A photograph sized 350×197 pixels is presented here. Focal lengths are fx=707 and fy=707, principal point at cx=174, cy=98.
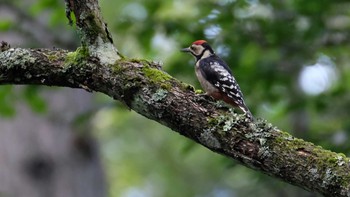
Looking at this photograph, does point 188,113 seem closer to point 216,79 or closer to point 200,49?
point 216,79

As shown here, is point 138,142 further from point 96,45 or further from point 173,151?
point 96,45

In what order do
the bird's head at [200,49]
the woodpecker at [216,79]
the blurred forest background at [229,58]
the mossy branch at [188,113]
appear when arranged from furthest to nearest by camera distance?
the blurred forest background at [229,58] < the bird's head at [200,49] < the woodpecker at [216,79] < the mossy branch at [188,113]

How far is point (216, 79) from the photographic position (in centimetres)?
577

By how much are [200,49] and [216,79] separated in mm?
887

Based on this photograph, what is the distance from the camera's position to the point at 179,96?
3.77m

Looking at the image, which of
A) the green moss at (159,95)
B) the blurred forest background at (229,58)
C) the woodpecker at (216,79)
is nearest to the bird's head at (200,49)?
the woodpecker at (216,79)

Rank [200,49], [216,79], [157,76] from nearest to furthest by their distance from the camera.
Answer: [157,76] → [216,79] → [200,49]

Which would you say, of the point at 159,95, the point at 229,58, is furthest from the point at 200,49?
the point at 159,95

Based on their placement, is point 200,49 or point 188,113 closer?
point 188,113

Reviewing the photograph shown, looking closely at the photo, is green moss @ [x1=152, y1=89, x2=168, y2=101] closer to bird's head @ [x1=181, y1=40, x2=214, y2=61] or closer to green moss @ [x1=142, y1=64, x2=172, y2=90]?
green moss @ [x1=142, y1=64, x2=172, y2=90]

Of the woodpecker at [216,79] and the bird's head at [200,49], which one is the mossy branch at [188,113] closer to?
the woodpecker at [216,79]

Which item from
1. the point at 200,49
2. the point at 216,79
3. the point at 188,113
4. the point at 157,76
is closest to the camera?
the point at 188,113

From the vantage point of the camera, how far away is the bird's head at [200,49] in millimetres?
6495

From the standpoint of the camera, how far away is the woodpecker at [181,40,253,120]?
554 centimetres
